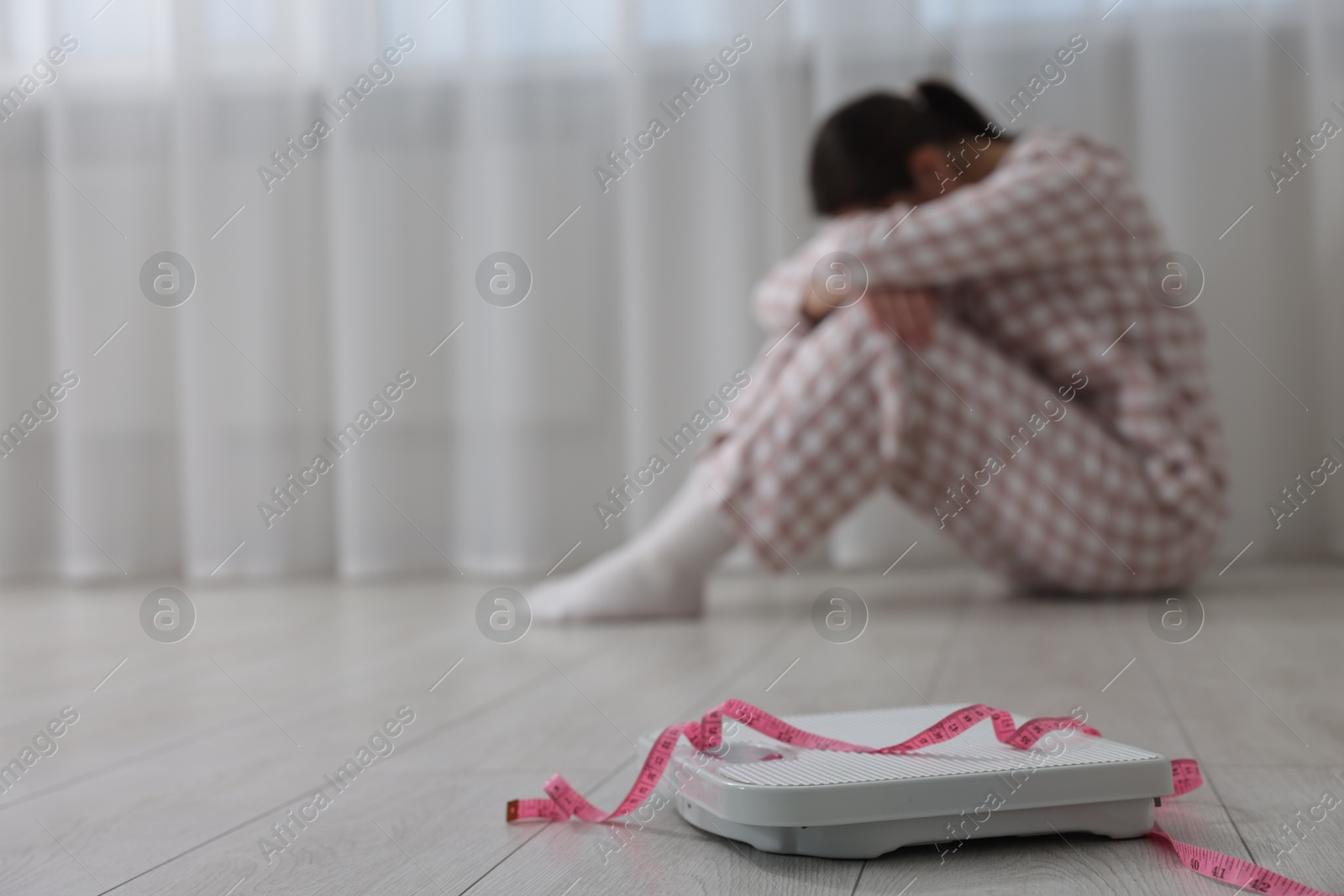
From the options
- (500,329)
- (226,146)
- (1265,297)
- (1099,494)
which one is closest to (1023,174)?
(1099,494)

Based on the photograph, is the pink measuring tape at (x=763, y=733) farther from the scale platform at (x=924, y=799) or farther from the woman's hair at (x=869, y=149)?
the woman's hair at (x=869, y=149)

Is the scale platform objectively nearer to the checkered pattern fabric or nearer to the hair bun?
the checkered pattern fabric

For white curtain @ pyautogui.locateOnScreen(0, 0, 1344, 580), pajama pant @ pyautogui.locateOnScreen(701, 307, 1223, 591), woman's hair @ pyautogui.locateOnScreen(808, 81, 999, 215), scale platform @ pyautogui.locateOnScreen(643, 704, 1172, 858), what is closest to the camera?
scale platform @ pyautogui.locateOnScreen(643, 704, 1172, 858)

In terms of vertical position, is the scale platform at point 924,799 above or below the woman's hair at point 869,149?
below

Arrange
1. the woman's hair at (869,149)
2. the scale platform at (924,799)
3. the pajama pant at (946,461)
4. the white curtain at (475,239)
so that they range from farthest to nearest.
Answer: the white curtain at (475,239)
the woman's hair at (869,149)
the pajama pant at (946,461)
the scale platform at (924,799)

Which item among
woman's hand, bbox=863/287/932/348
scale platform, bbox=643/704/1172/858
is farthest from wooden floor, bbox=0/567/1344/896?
woman's hand, bbox=863/287/932/348

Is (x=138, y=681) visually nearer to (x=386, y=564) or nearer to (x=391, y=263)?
(x=386, y=564)

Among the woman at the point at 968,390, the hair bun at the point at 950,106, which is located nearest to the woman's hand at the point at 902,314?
the woman at the point at 968,390

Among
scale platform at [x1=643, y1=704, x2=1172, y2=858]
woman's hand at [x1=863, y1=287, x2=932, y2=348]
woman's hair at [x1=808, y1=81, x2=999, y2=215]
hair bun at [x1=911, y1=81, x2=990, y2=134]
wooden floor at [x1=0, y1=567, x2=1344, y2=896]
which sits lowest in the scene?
wooden floor at [x1=0, y1=567, x2=1344, y2=896]

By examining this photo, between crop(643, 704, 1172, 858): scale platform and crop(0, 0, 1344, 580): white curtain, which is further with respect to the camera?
crop(0, 0, 1344, 580): white curtain

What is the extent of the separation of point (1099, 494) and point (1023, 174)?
1.31 ft

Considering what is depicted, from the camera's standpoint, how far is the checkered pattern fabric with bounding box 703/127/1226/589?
1.43 m

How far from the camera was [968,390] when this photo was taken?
4.77ft

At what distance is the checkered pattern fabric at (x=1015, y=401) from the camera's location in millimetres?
1431
